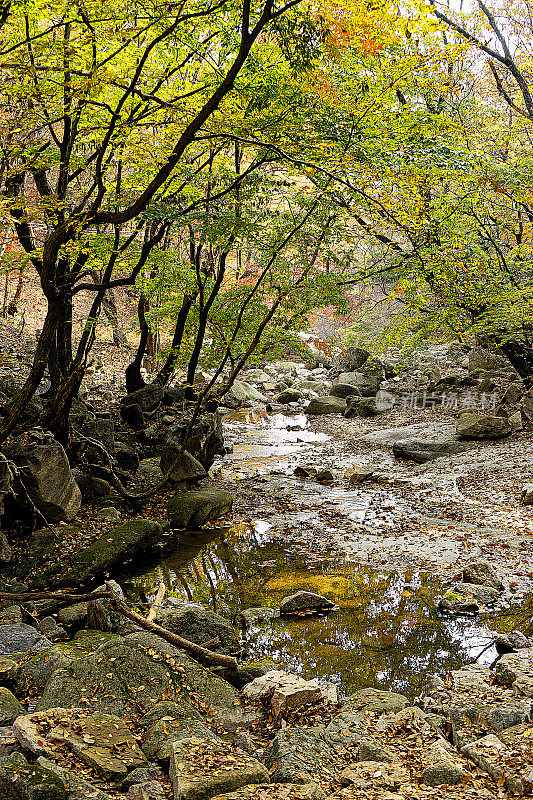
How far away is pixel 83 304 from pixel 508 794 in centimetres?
2681

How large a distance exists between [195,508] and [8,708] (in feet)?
21.1

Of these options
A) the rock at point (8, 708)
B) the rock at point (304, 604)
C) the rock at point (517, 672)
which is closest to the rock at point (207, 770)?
the rock at point (8, 708)

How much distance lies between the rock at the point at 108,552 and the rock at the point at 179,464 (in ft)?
8.36

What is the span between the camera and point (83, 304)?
89.1ft

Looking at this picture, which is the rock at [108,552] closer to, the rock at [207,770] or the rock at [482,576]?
the rock at [207,770]

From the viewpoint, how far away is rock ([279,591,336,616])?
716 cm

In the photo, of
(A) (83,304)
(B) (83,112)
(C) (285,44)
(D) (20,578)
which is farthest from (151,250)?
(A) (83,304)

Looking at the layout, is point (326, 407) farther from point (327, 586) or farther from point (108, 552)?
point (108, 552)

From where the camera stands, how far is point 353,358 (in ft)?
90.2

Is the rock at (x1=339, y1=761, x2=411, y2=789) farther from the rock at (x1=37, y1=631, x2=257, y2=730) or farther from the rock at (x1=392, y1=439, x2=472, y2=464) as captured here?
the rock at (x1=392, y1=439, x2=472, y2=464)

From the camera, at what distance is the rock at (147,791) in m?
3.31

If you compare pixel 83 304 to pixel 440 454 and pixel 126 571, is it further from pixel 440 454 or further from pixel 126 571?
pixel 126 571

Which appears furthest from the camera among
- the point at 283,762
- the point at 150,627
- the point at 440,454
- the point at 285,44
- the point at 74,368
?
the point at 440,454

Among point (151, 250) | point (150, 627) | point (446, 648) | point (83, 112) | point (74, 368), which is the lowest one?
point (446, 648)
